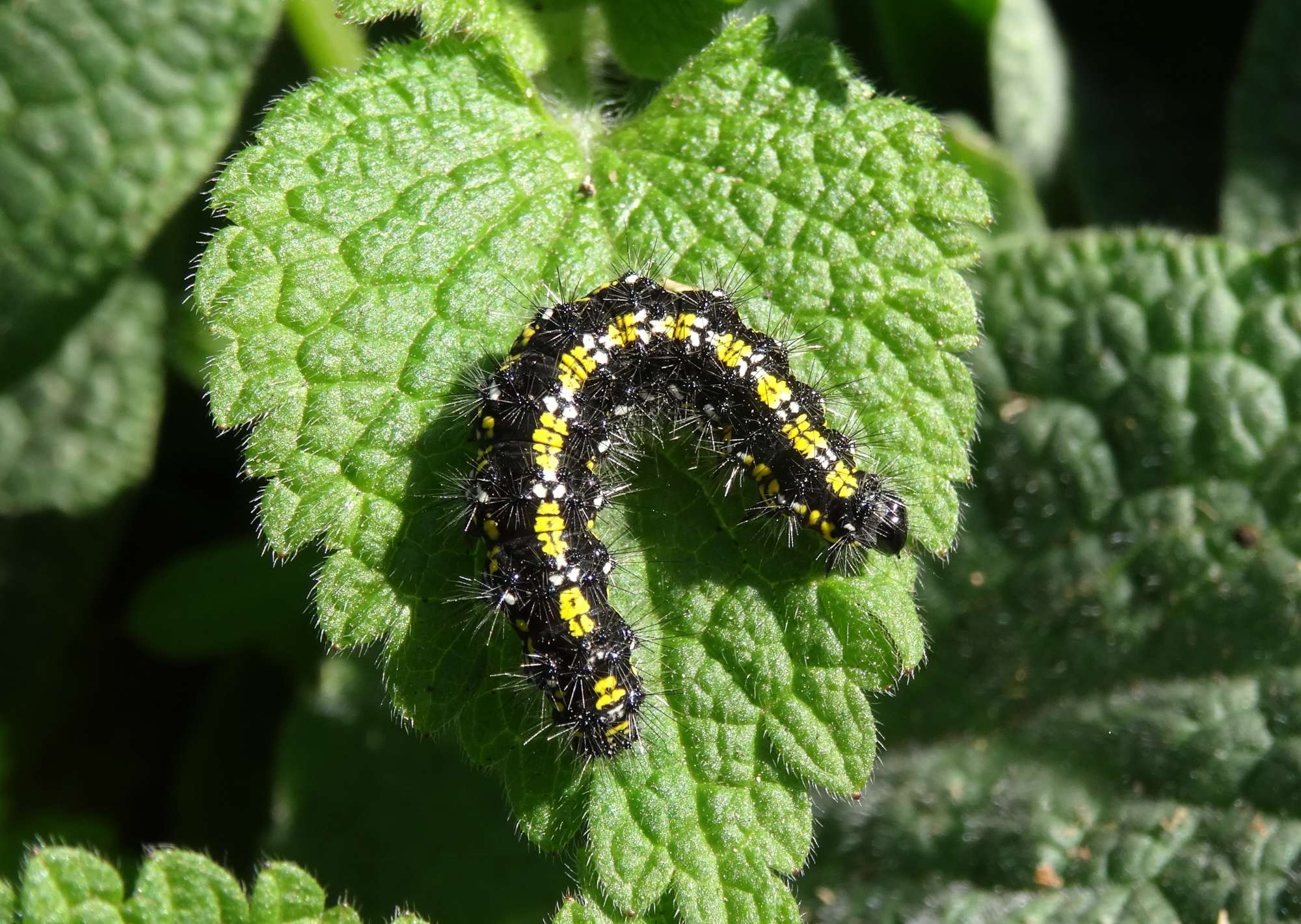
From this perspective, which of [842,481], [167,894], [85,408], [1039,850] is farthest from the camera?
[85,408]

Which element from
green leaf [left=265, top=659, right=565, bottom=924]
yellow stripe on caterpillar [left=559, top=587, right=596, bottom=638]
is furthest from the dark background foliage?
yellow stripe on caterpillar [left=559, top=587, right=596, bottom=638]

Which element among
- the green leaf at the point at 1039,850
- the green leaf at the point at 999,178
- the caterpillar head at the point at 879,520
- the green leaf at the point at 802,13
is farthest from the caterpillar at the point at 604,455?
the green leaf at the point at 802,13

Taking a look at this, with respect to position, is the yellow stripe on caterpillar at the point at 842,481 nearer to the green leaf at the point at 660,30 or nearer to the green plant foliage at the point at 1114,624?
the green plant foliage at the point at 1114,624

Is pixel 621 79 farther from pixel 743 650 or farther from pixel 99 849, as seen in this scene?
pixel 99 849

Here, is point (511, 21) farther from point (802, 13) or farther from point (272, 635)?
point (272, 635)

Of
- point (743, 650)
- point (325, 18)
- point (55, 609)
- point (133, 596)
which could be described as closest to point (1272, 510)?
point (743, 650)

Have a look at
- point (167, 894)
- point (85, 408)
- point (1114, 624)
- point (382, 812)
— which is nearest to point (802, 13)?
point (1114, 624)
